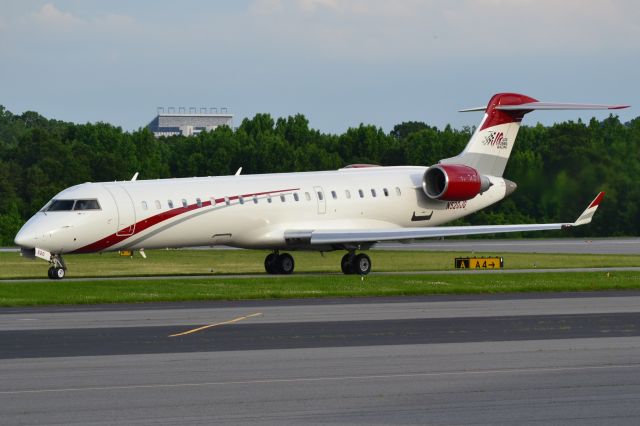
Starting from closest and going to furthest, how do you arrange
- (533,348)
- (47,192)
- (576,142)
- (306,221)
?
(533,348) < (306,221) < (576,142) < (47,192)

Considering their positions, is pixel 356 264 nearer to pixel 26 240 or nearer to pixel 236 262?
pixel 236 262

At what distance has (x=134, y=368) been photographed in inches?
641

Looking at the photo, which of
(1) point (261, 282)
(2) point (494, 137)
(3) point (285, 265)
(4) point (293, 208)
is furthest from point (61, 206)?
(2) point (494, 137)

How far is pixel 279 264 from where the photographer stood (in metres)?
40.7

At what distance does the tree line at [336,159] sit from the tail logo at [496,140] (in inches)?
452

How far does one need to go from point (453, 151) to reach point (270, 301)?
2480 inches

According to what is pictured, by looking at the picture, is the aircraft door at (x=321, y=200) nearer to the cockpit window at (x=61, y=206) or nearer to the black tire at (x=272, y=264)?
the black tire at (x=272, y=264)

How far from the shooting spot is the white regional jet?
3625cm

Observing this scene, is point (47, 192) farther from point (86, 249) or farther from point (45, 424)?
point (45, 424)

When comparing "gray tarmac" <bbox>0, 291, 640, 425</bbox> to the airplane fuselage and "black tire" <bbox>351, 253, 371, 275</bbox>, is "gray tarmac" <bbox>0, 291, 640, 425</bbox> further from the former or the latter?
"black tire" <bbox>351, 253, 371, 275</bbox>

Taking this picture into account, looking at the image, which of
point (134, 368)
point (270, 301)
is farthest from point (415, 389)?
point (270, 301)

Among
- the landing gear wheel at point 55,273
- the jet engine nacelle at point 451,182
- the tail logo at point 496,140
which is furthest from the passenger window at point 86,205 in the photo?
the tail logo at point 496,140

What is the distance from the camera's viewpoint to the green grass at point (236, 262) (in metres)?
42.8

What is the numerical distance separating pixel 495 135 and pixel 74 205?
653 inches
